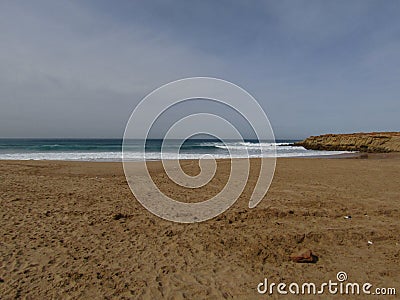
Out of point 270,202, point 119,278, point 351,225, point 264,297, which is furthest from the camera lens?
point 270,202

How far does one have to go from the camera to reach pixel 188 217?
6.57m

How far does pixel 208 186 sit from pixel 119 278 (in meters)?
7.04

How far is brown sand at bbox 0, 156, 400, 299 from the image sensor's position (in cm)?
364

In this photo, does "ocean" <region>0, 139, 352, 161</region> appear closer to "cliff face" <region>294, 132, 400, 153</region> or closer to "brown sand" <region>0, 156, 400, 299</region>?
"cliff face" <region>294, 132, 400, 153</region>

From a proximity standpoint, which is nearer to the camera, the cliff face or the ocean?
the ocean

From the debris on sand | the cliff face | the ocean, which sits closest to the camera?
the debris on sand

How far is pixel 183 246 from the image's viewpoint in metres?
4.89

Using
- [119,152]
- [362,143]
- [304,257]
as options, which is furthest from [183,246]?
[362,143]

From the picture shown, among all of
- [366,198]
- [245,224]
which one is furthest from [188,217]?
[366,198]

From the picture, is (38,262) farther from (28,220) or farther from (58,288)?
(28,220)

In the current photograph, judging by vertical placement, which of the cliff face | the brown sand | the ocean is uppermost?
the cliff face

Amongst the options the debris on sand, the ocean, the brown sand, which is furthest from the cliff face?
the debris on sand

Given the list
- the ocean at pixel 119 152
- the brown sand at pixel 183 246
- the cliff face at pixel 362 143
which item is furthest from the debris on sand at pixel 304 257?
the cliff face at pixel 362 143

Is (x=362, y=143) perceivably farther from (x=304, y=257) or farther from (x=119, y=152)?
(x=304, y=257)
